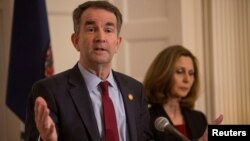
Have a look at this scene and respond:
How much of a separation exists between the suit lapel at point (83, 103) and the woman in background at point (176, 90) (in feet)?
2.62

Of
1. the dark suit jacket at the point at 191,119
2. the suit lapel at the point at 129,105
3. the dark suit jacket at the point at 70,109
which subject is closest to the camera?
the dark suit jacket at the point at 70,109

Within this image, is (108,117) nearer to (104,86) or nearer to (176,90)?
(104,86)

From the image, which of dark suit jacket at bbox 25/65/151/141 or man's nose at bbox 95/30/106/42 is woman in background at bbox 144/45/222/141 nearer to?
dark suit jacket at bbox 25/65/151/141

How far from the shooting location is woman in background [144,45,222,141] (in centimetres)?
230

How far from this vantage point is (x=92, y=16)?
155 cm

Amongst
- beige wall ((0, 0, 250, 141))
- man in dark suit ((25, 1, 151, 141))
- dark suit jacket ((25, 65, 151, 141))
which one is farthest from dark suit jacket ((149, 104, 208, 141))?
beige wall ((0, 0, 250, 141))

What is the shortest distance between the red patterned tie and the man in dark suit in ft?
0.06

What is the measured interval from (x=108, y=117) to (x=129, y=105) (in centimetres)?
13

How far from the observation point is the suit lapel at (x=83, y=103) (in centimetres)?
145

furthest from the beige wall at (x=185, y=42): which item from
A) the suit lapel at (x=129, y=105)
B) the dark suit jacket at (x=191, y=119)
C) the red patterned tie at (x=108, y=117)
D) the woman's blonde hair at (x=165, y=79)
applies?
the red patterned tie at (x=108, y=117)

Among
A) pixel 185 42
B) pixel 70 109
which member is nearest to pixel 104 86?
pixel 70 109

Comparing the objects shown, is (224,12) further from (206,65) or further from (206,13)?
(206,65)

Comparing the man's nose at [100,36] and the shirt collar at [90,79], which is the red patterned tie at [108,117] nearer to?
the shirt collar at [90,79]

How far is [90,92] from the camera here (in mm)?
1564
